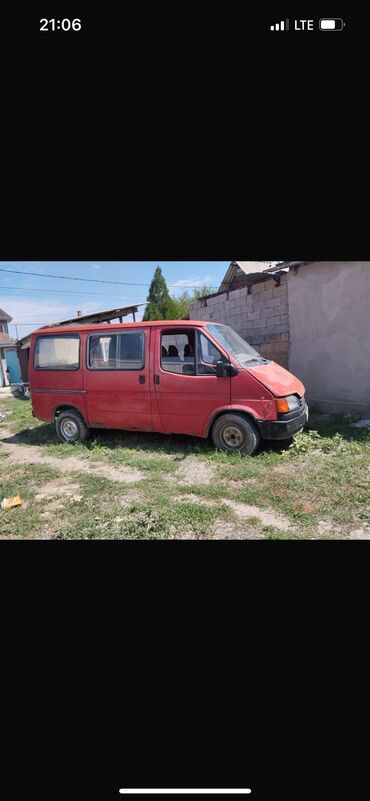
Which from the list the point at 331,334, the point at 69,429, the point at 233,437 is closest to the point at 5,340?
the point at 69,429

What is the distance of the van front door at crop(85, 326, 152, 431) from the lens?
15.6 feet

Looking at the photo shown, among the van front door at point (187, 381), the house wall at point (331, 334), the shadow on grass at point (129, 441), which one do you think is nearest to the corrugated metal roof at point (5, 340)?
the shadow on grass at point (129, 441)

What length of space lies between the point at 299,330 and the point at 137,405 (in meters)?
3.50

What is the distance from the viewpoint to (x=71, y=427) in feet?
18.1

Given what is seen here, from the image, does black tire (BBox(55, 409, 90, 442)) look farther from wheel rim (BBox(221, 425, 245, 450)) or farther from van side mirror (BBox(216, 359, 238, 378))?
van side mirror (BBox(216, 359, 238, 378))

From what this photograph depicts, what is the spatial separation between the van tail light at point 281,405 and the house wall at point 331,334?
241cm

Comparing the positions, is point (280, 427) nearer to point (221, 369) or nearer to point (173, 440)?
point (221, 369)

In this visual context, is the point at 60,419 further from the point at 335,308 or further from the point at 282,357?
the point at 335,308

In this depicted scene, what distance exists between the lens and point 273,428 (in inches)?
161

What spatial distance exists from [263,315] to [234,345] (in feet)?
9.52

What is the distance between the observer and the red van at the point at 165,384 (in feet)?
13.8

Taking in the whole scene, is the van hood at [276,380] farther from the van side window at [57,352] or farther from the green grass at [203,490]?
the van side window at [57,352]
